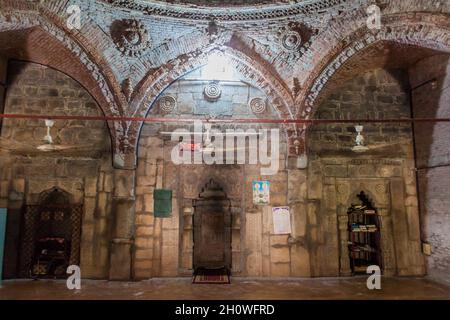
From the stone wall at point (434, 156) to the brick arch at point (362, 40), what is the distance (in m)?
0.72

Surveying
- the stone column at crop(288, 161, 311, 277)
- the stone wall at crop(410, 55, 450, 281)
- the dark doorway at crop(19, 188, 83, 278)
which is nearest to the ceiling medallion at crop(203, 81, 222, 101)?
the stone column at crop(288, 161, 311, 277)

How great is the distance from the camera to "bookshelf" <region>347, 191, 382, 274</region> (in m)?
7.82

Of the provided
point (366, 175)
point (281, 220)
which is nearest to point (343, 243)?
point (281, 220)

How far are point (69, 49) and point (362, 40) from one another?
20.9ft

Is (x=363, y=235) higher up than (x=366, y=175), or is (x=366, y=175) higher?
(x=366, y=175)

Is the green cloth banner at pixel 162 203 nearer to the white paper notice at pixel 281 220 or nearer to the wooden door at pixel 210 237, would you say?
the wooden door at pixel 210 237

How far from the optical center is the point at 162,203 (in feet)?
24.9

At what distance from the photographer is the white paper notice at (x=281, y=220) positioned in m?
7.57

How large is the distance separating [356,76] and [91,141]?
21.8 feet

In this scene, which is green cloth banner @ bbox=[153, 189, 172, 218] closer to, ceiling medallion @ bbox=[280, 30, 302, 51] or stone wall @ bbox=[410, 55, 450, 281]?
ceiling medallion @ bbox=[280, 30, 302, 51]

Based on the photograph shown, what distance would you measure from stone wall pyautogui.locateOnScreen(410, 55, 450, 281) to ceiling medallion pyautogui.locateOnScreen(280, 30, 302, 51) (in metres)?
3.00

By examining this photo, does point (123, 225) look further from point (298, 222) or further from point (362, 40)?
point (362, 40)

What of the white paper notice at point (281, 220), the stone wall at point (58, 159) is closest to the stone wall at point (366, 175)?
the white paper notice at point (281, 220)

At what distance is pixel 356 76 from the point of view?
8.22 metres
